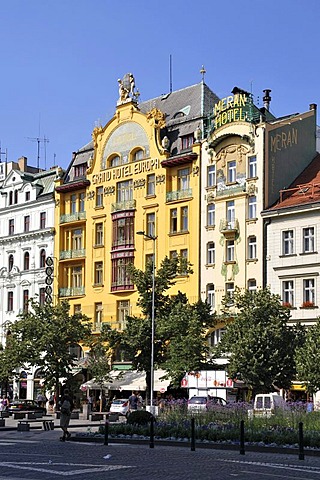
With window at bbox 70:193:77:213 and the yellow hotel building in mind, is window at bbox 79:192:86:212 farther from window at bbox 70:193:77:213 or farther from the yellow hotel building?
window at bbox 70:193:77:213

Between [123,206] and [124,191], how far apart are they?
126 centimetres

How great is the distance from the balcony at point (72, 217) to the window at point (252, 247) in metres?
18.0

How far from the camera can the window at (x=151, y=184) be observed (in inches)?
2751

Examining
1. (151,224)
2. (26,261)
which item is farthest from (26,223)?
(151,224)

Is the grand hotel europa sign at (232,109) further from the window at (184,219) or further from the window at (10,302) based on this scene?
the window at (10,302)

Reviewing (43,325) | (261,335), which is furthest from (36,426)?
(43,325)

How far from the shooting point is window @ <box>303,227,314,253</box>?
57562 mm

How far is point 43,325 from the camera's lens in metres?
65.3

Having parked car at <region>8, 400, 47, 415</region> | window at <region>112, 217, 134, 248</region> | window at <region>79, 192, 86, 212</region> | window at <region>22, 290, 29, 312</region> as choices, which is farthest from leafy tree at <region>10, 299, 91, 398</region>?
window at <region>22, 290, 29, 312</region>

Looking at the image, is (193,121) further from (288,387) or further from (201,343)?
(288,387)

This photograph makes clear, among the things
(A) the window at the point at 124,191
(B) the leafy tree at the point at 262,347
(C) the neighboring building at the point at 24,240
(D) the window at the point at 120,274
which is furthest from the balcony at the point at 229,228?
(C) the neighboring building at the point at 24,240

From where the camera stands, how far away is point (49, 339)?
64.1 m

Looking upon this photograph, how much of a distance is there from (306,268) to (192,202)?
1203cm

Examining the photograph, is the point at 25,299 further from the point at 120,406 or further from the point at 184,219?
the point at 120,406
